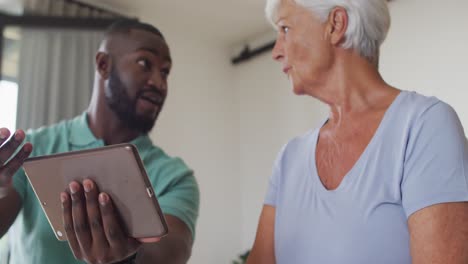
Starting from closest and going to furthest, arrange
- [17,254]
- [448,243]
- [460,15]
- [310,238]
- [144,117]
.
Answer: [448,243] < [310,238] < [17,254] < [144,117] < [460,15]

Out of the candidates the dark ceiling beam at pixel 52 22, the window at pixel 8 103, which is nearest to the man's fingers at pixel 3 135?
the dark ceiling beam at pixel 52 22

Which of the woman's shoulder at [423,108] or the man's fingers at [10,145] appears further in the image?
the man's fingers at [10,145]

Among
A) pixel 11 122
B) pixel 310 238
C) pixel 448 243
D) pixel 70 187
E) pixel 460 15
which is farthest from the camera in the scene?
pixel 460 15

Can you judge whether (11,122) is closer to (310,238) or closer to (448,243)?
(310,238)

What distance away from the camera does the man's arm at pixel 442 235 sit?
0.64 meters

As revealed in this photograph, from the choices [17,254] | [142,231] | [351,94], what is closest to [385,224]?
[351,94]

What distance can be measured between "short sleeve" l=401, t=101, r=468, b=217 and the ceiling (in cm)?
245

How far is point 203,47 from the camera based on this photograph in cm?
355

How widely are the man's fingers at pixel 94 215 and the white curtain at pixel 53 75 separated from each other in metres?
1.63

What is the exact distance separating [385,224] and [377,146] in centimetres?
14

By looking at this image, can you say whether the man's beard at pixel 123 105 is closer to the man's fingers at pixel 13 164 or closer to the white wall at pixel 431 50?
the man's fingers at pixel 13 164

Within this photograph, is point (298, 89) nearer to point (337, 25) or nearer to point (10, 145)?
point (337, 25)

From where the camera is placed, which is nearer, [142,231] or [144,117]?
[142,231]

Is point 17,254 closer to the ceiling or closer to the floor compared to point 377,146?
closer to the floor
